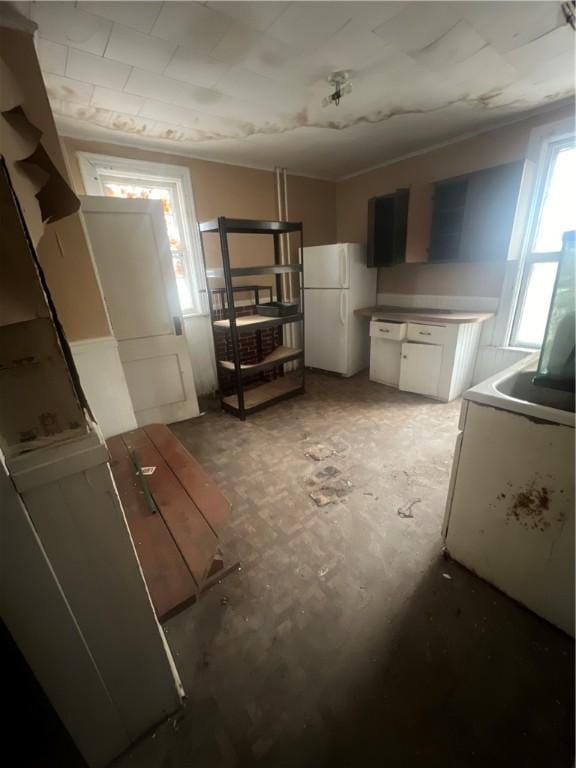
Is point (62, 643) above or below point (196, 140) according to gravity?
below

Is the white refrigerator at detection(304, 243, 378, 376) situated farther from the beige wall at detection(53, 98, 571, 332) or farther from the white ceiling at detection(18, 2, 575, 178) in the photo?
the white ceiling at detection(18, 2, 575, 178)

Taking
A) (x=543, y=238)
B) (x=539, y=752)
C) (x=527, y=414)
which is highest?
(x=543, y=238)

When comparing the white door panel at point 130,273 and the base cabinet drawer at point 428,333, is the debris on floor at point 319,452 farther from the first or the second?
the white door panel at point 130,273

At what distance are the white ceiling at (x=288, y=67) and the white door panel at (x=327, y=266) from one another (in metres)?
1.02

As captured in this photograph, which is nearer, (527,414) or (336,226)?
(527,414)

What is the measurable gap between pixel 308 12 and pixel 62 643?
8.11 ft

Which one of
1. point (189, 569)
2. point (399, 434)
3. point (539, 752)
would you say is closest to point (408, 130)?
point (399, 434)

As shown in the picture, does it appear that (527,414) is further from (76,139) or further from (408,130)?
(76,139)

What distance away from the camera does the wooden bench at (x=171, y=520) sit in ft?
3.75

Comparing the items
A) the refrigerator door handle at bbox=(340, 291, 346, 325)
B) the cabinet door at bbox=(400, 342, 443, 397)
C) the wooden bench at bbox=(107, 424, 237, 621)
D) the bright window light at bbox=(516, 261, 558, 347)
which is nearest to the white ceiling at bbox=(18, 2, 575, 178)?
the bright window light at bbox=(516, 261, 558, 347)

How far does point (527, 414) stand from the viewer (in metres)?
1.06

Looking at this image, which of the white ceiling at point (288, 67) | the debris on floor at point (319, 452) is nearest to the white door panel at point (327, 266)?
the white ceiling at point (288, 67)

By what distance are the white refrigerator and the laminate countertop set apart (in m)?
0.23

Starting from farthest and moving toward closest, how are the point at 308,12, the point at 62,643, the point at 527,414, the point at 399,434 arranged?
1. the point at 399,434
2. the point at 308,12
3. the point at 527,414
4. the point at 62,643
